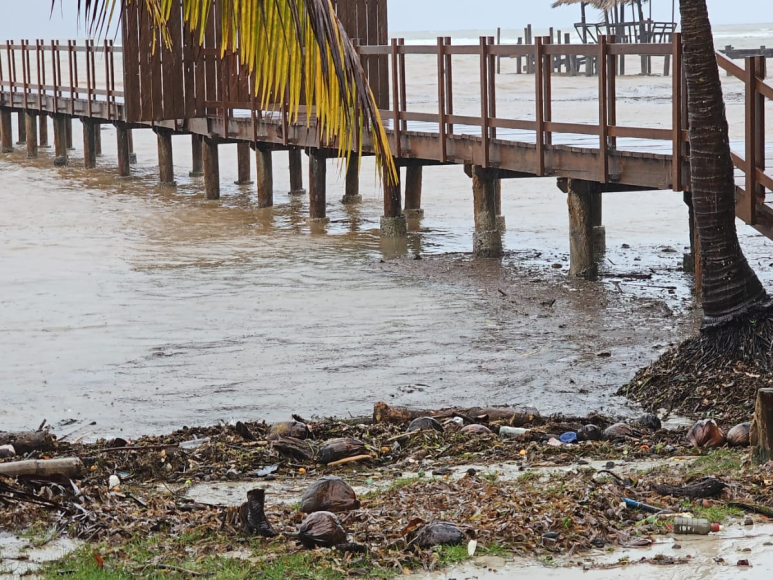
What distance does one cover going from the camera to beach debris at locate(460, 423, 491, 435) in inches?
264

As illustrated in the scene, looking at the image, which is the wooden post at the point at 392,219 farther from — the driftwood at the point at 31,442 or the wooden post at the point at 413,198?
the driftwood at the point at 31,442

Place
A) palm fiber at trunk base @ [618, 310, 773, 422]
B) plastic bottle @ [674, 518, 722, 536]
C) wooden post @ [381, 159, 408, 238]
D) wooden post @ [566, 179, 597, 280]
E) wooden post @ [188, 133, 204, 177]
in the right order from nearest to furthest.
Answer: plastic bottle @ [674, 518, 722, 536] < palm fiber at trunk base @ [618, 310, 773, 422] < wooden post @ [566, 179, 597, 280] < wooden post @ [381, 159, 408, 238] < wooden post @ [188, 133, 204, 177]

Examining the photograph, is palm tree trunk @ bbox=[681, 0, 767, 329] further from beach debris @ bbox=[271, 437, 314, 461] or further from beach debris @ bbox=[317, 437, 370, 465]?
beach debris @ bbox=[271, 437, 314, 461]

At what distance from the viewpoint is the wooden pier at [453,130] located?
32.0 ft

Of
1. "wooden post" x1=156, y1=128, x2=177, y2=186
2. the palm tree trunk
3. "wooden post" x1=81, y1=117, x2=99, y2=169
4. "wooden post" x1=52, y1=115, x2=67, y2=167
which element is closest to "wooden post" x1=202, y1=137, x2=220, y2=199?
"wooden post" x1=156, y1=128, x2=177, y2=186

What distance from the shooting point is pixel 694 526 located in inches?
181

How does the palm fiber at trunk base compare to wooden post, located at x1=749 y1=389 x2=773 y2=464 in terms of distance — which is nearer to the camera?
wooden post, located at x1=749 y1=389 x2=773 y2=464

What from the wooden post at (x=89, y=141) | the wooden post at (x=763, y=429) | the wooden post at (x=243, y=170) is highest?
the wooden post at (x=89, y=141)

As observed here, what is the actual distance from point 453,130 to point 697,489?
9.38m

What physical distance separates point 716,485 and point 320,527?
1.71m

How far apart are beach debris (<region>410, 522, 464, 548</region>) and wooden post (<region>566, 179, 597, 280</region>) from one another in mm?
7686

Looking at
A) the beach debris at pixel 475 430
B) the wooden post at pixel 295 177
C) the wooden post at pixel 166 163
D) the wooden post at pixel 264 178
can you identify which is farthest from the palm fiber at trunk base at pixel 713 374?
the wooden post at pixel 166 163

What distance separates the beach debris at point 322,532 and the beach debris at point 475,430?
2.13 metres

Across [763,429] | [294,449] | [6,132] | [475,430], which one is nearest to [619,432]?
[475,430]
